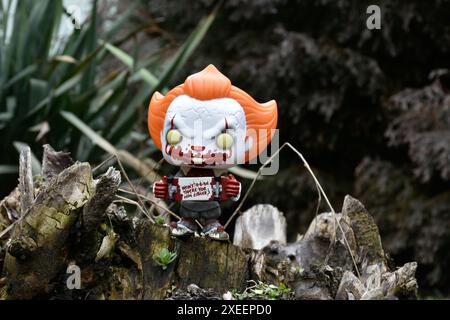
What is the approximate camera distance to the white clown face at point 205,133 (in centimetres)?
243

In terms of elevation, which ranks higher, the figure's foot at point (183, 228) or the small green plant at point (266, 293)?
the figure's foot at point (183, 228)

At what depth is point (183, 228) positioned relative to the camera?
237 centimetres

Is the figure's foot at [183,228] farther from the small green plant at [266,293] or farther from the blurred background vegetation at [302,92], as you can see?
the blurred background vegetation at [302,92]

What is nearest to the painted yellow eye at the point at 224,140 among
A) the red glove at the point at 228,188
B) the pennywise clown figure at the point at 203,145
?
the pennywise clown figure at the point at 203,145

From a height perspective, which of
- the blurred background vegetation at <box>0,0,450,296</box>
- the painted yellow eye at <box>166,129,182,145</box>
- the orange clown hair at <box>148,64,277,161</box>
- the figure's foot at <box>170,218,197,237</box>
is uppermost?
the blurred background vegetation at <box>0,0,450,296</box>

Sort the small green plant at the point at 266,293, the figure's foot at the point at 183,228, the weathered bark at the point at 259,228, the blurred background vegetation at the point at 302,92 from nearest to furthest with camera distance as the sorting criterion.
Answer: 1. the small green plant at the point at 266,293
2. the figure's foot at the point at 183,228
3. the weathered bark at the point at 259,228
4. the blurred background vegetation at the point at 302,92

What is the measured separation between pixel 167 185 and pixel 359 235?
0.76 metres

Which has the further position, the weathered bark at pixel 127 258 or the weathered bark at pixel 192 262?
the weathered bark at pixel 192 262

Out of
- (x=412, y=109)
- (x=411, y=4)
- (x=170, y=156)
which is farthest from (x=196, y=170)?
(x=411, y=4)

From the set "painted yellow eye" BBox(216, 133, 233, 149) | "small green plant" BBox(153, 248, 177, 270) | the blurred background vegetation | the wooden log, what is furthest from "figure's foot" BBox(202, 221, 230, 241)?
the blurred background vegetation

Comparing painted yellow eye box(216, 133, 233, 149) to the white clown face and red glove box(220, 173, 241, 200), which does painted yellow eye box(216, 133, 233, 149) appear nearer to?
the white clown face

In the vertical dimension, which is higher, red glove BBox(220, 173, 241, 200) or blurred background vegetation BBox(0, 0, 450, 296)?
blurred background vegetation BBox(0, 0, 450, 296)

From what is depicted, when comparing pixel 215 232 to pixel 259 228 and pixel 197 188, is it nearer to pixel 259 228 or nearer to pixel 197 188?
pixel 197 188

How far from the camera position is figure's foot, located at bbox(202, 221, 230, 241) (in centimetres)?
235
